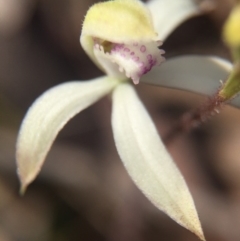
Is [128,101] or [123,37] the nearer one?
[123,37]

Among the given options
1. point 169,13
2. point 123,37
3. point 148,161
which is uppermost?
point 123,37

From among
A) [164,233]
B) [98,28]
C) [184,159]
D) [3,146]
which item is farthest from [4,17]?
[98,28]

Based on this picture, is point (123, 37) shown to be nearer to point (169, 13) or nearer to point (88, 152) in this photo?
point (169, 13)

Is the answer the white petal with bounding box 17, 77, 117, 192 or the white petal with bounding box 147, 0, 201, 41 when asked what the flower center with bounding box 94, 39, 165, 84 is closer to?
the white petal with bounding box 17, 77, 117, 192

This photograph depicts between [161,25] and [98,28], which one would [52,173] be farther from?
[98,28]

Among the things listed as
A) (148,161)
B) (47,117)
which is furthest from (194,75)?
(47,117)

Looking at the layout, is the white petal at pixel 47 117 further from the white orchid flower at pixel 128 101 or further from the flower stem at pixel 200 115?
the flower stem at pixel 200 115
